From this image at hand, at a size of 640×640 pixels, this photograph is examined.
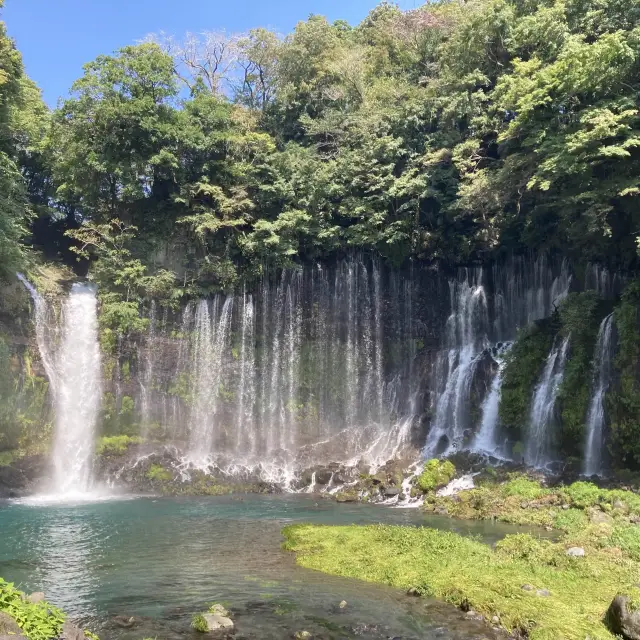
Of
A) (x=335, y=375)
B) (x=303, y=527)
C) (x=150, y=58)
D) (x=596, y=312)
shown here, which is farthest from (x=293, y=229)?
(x=303, y=527)

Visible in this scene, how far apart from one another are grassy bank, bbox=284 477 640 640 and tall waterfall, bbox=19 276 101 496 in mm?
14991

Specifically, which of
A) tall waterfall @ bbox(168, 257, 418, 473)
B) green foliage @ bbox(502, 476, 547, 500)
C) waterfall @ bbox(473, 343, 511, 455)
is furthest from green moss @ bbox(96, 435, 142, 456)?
green foliage @ bbox(502, 476, 547, 500)

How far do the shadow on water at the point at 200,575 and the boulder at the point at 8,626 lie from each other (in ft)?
8.64

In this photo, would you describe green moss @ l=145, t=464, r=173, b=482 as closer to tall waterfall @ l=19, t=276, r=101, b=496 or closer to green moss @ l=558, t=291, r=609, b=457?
tall waterfall @ l=19, t=276, r=101, b=496

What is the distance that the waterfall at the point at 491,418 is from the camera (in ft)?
83.5

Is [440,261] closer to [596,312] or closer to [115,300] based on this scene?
[596,312]

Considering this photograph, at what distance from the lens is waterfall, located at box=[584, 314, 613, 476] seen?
21.8m

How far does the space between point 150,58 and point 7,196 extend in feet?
35.8

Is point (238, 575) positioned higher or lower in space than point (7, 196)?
lower

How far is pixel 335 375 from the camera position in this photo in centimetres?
3139

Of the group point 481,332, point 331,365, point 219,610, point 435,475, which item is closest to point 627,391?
point 435,475

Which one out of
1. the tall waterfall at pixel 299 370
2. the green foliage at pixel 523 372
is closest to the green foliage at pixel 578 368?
the green foliage at pixel 523 372

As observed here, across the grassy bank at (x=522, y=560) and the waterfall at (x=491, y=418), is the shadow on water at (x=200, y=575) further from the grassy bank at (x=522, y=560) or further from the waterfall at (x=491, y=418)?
the waterfall at (x=491, y=418)

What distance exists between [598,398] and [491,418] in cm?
509
